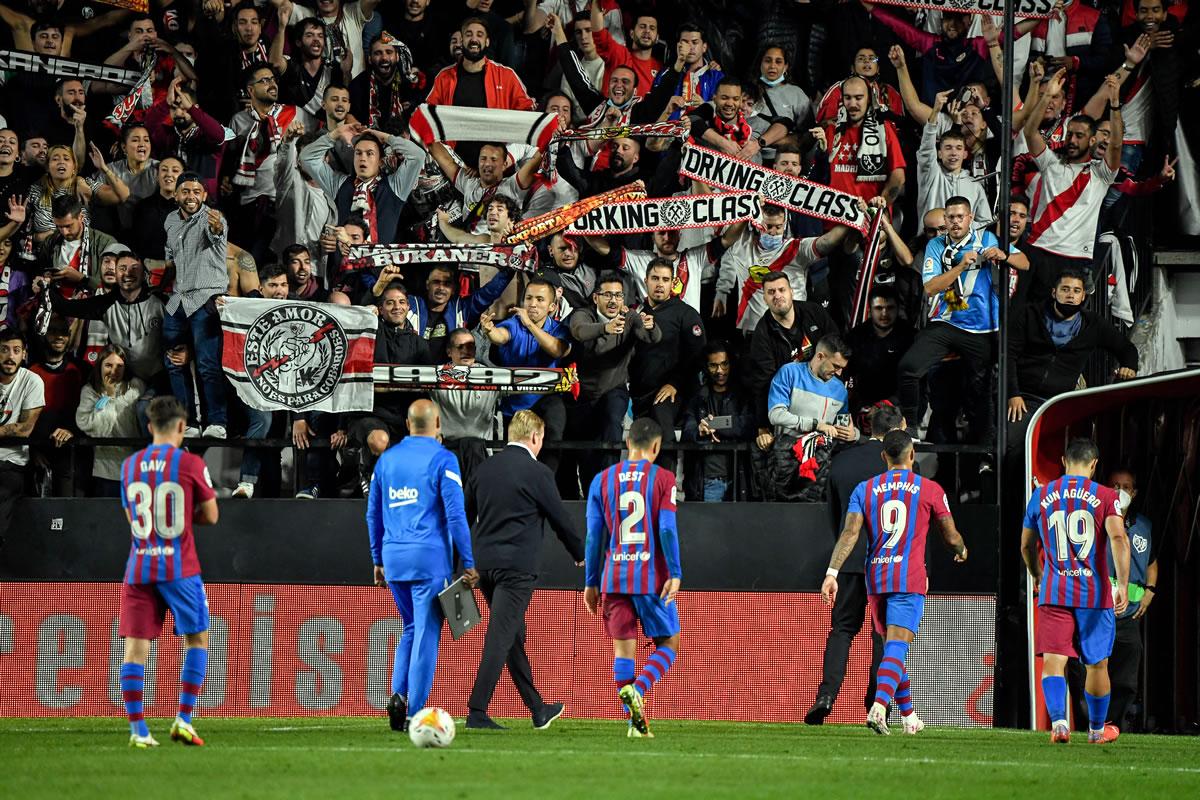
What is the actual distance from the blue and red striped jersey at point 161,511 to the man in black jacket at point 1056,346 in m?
7.29

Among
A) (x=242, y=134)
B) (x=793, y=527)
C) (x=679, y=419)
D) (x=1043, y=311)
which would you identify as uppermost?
(x=242, y=134)

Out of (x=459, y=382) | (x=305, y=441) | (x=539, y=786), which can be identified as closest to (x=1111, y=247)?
(x=459, y=382)

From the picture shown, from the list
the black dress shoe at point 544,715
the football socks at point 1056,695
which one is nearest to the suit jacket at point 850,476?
the football socks at point 1056,695

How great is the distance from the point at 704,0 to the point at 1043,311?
16.9ft

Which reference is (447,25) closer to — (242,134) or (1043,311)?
(242,134)

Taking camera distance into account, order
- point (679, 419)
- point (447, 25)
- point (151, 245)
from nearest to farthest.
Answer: point (679, 419)
point (151, 245)
point (447, 25)

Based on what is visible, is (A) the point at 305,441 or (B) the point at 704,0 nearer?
(A) the point at 305,441

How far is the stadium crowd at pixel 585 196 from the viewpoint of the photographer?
12891 mm

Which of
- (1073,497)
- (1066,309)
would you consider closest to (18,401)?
(1073,497)

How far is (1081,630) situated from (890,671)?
116 cm

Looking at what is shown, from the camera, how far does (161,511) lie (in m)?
8.27

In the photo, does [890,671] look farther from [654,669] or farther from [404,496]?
[404,496]

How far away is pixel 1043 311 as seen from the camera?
13516 mm

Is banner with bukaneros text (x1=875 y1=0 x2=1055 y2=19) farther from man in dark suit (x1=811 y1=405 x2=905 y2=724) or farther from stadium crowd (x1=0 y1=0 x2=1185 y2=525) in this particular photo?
man in dark suit (x1=811 y1=405 x2=905 y2=724)
